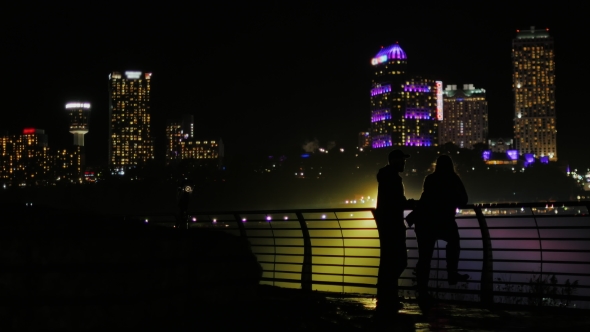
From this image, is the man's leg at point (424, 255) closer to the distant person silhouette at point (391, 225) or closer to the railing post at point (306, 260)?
the distant person silhouette at point (391, 225)

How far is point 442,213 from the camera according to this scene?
30.2ft

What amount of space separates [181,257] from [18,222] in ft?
5.10

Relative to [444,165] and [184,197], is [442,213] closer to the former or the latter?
[444,165]

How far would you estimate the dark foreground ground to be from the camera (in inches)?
306

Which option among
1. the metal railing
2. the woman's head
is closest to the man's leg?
the metal railing

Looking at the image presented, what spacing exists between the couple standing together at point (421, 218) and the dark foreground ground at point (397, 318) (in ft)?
1.46

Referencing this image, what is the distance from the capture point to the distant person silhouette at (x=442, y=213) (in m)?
9.17

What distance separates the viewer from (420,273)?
371 inches

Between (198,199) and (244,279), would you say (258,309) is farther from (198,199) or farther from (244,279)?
(198,199)

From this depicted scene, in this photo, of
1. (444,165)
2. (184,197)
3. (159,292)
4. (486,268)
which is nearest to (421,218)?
(444,165)

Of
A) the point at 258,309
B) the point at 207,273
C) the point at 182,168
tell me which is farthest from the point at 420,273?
the point at 182,168

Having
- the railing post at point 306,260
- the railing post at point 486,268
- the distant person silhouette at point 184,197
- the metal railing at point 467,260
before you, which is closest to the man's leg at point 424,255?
the metal railing at point 467,260

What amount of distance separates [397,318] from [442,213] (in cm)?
144

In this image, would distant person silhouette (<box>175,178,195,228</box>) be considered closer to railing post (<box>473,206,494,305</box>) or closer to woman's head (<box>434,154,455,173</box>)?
railing post (<box>473,206,494,305</box>)
